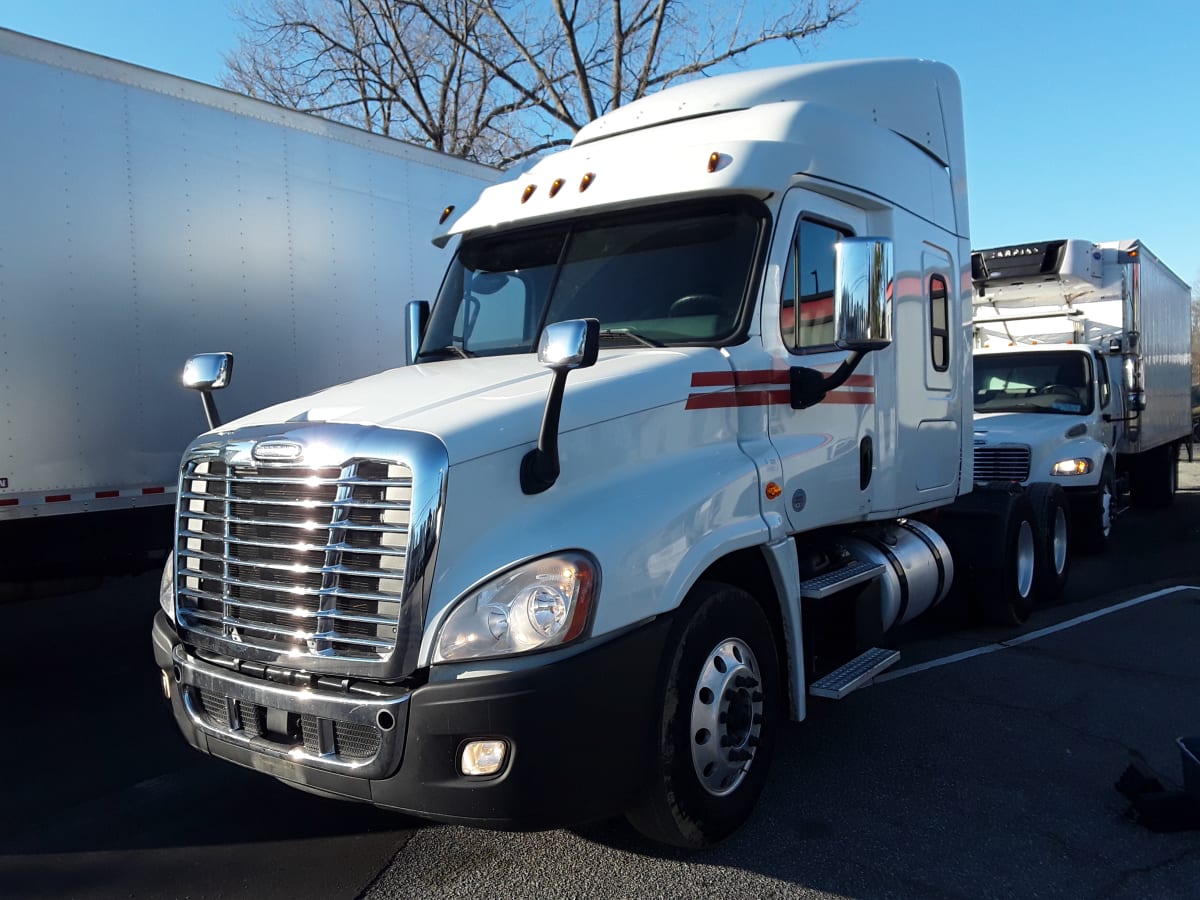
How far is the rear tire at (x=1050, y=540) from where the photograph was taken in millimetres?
7691

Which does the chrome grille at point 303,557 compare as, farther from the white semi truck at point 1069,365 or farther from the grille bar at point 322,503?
the white semi truck at point 1069,365

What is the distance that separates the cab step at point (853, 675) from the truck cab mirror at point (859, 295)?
1487 mm

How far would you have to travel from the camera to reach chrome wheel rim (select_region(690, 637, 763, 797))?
3465 mm

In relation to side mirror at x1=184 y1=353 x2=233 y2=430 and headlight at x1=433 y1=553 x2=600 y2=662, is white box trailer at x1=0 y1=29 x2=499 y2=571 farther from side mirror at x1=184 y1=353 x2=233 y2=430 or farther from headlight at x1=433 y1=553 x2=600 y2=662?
headlight at x1=433 y1=553 x2=600 y2=662

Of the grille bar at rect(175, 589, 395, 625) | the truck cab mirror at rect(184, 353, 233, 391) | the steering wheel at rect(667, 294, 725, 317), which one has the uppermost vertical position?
the steering wheel at rect(667, 294, 725, 317)

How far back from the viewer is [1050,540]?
25.7ft

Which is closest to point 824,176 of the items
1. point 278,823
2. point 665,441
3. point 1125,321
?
point 665,441

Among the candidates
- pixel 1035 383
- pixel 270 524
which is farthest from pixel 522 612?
pixel 1035 383

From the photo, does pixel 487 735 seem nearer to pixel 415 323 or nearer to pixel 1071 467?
pixel 415 323

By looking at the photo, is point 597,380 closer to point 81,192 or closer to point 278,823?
point 278,823

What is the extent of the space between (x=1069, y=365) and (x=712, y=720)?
348 inches

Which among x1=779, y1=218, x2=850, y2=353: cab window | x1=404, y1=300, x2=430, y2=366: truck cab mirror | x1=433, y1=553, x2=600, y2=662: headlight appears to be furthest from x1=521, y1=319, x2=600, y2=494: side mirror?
x1=404, y1=300, x2=430, y2=366: truck cab mirror

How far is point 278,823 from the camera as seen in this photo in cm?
402

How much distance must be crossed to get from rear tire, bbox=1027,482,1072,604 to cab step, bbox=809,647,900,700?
3.47 metres
